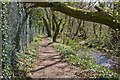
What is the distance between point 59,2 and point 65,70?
2939 millimetres

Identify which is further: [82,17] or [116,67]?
[116,67]

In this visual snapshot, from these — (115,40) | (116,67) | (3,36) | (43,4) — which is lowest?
(116,67)

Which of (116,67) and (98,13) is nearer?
(98,13)

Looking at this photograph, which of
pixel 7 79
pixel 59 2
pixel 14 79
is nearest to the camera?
pixel 7 79

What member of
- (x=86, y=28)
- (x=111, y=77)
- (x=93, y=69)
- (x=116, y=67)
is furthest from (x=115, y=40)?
(x=86, y=28)

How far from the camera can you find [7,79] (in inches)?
275

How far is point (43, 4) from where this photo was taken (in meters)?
10.7

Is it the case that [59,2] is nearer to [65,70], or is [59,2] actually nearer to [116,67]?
[65,70]

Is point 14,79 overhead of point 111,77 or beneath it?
overhead

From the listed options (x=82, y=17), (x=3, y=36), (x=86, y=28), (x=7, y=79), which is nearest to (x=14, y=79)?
(x=7, y=79)

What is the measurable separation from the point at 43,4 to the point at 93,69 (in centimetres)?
355

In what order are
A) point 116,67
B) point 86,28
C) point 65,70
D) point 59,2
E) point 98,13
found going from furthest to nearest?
1. point 86,28
2. point 116,67
3. point 65,70
4. point 59,2
5. point 98,13

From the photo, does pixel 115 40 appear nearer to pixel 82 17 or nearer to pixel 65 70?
pixel 65 70

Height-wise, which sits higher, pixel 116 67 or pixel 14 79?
pixel 14 79
